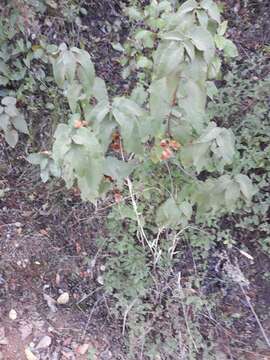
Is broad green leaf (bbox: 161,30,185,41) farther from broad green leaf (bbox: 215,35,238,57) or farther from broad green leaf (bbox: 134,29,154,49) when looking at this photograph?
broad green leaf (bbox: 134,29,154,49)

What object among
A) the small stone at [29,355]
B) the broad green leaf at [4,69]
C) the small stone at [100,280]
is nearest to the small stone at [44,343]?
the small stone at [29,355]

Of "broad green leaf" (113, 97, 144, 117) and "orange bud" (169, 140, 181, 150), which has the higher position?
"broad green leaf" (113, 97, 144, 117)

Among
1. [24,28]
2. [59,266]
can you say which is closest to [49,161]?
[59,266]

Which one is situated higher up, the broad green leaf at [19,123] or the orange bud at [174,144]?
the orange bud at [174,144]

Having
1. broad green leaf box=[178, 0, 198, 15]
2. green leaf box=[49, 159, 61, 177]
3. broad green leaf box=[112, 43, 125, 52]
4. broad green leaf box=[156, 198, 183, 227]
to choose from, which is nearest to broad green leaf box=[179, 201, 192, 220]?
broad green leaf box=[156, 198, 183, 227]

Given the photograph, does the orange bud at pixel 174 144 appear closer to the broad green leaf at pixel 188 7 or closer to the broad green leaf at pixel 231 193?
the broad green leaf at pixel 231 193

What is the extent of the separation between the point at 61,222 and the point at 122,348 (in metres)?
0.66

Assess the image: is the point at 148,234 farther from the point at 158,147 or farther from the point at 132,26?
the point at 132,26

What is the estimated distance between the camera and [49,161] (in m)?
2.14

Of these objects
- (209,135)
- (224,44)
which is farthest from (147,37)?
(209,135)

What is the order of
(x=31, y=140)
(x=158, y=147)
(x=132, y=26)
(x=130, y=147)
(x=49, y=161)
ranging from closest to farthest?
(x=130, y=147), (x=158, y=147), (x=49, y=161), (x=31, y=140), (x=132, y=26)

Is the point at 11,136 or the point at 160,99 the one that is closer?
the point at 160,99

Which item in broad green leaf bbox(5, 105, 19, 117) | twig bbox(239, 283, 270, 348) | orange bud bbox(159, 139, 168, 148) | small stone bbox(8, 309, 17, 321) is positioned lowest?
small stone bbox(8, 309, 17, 321)

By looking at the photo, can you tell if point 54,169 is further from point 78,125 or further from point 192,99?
point 192,99
